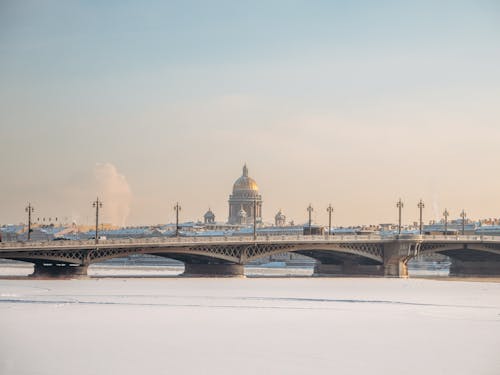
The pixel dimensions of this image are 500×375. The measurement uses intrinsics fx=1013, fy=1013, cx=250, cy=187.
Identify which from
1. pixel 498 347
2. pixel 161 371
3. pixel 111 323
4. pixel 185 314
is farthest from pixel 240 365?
pixel 185 314

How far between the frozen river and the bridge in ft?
95.2

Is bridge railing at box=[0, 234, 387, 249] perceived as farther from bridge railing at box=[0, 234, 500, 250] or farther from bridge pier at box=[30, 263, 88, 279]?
bridge pier at box=[30, 263, 88, 279]

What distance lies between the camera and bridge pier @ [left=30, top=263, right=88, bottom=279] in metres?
78.3

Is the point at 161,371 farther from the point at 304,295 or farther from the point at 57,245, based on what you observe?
the point at 57,245

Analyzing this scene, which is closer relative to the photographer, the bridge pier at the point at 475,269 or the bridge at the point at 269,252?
the bridge at the point at 269,252

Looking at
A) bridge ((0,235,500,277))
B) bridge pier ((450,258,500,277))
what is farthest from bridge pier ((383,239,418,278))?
bridge pier ((450,258,500,277))

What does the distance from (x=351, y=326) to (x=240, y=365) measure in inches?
423

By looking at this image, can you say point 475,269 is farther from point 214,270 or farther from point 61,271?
point 61,271

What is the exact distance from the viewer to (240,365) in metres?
24.2

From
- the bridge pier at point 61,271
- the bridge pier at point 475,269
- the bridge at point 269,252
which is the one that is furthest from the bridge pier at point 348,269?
the bridge pier at point 61,271

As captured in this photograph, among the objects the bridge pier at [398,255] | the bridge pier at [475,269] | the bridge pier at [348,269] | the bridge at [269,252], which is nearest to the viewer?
the bridge at [269,252]

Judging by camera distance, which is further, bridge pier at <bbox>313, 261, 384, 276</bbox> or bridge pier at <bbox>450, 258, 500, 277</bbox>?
bridge pier at <bbox>450, 258, 500, 277</bbox>

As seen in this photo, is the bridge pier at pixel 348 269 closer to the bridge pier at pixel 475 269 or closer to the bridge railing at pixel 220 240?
the bridge railing at pixel 220 240

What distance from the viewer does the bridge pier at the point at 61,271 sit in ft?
257
